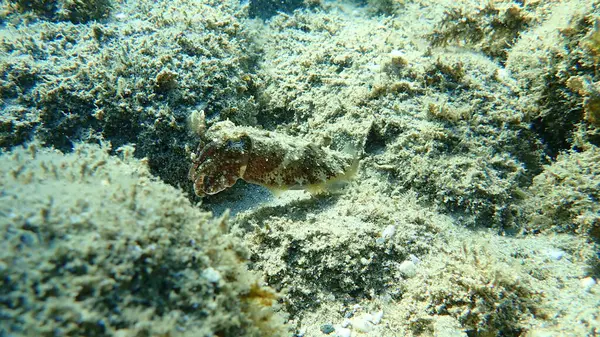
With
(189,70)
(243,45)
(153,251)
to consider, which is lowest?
(153,251)

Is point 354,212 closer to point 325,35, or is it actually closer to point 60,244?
point 60,244

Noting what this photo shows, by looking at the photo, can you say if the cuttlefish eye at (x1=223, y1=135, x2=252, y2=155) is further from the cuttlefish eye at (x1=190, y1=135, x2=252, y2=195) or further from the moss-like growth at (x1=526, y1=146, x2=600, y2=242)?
the moss-like growth at (x1=526, y1=146, x2=600, y2=242)

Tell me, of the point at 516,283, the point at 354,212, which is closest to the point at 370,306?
the point at 354,212

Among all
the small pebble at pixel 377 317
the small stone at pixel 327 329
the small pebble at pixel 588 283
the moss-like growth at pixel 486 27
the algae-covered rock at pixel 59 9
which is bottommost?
the small stone at pixel 327 329

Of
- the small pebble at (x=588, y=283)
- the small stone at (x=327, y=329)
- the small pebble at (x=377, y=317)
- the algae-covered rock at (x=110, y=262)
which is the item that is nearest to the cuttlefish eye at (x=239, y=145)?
the algae-covered rock at (x=110, y=262)

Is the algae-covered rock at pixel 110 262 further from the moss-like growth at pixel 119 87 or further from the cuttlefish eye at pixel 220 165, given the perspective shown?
the moss-like growth at pixel 119 87
